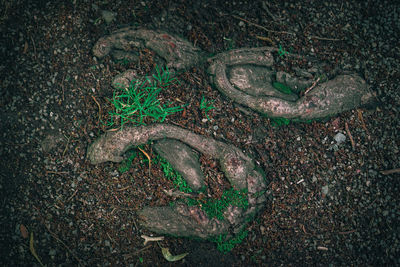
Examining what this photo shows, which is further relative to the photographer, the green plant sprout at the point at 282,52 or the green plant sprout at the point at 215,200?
the green plant sprout at the point at 282,52

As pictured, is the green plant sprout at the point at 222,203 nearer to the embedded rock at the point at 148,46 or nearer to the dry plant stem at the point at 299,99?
the dry plant stem at the point at 299,99

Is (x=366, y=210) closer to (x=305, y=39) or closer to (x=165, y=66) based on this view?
(x=305, y=39)

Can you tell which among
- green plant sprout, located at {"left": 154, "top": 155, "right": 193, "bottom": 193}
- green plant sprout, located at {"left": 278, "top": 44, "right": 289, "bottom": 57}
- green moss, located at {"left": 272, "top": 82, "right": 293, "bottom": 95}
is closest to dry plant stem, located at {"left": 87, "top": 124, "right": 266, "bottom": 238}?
green plant sprout, located at {"left": 154, "top": 155, "right": 193, "bottom": 193}

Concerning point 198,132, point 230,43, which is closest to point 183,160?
point 198,132

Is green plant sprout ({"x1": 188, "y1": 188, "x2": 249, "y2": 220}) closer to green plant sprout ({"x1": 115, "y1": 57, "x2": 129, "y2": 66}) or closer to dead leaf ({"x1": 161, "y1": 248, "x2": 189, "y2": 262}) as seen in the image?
dead leaf ({"x1": 161, "y1": 248, "x2": 189, "y2": 262})

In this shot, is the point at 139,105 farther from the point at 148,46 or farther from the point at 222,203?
the point at 222,203

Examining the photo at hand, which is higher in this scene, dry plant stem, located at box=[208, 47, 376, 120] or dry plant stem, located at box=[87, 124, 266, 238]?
dry plant stem, located at box=[208, 47, 376, 120]

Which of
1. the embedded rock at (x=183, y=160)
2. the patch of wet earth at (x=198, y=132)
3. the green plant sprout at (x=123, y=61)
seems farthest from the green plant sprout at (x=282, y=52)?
the green plant sprout at (x=123, y=61)
